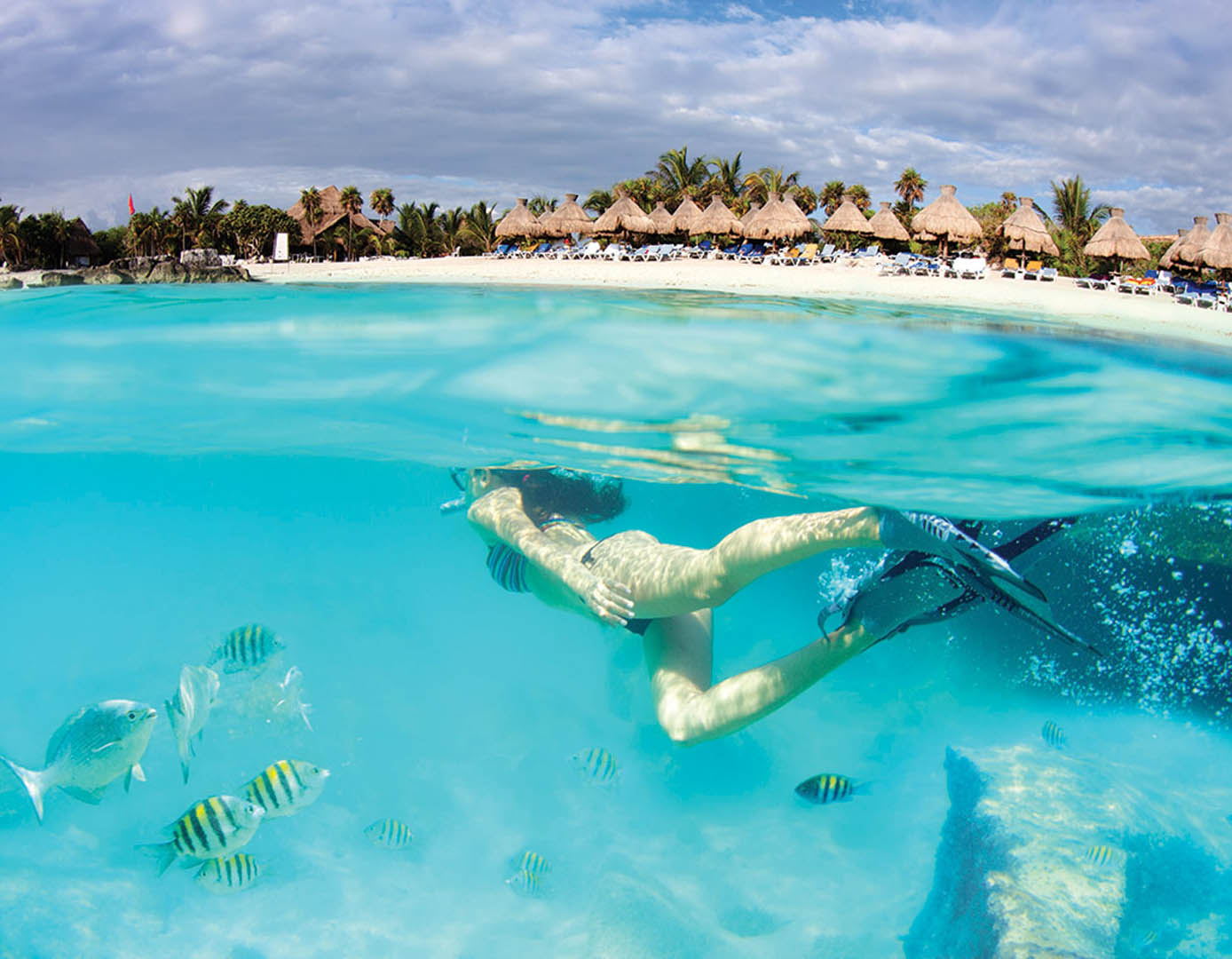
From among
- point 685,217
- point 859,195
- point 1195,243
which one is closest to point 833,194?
point 859,195

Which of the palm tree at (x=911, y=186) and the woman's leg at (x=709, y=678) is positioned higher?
the palm tree at (x=911, y=186)

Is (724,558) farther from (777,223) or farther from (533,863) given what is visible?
(777,223)

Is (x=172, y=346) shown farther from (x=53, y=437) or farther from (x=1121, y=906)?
(x=1121, y=906)

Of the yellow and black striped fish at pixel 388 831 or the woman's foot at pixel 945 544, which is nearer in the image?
the woman's foot at pixel 945 544

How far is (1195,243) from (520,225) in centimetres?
3267

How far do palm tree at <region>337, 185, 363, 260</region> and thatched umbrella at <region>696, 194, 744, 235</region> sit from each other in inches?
1104

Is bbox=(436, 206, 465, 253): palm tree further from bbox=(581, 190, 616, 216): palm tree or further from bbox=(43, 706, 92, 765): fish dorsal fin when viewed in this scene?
bbox=(43, 706, 92, 765): fish dorsal fin

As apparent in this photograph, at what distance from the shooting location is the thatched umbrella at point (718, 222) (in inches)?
1644

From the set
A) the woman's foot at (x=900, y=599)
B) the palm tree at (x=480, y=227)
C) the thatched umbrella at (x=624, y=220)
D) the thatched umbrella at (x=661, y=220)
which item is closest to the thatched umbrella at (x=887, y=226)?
the thatched umbrella at (x=661, y=220)

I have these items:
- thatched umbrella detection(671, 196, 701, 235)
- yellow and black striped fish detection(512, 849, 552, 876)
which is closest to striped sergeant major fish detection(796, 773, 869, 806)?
yellow and black striped fish detection(512, 849, 552, 876)

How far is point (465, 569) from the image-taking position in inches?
1745

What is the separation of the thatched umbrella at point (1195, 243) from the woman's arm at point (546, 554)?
30.6 meters

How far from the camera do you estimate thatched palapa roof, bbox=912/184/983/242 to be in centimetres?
3612

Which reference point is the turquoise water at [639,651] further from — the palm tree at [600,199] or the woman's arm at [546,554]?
the palm tree at [600,199]
